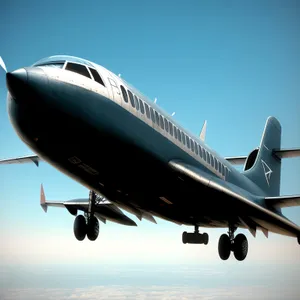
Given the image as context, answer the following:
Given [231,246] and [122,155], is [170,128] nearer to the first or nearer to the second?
[122,155]

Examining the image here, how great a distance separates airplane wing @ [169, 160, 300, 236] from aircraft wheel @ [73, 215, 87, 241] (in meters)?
5.28

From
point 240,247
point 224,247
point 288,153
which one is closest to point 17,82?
point 224,247

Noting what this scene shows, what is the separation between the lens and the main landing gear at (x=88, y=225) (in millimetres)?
19875

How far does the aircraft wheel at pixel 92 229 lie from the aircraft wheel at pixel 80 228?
0.55 ft

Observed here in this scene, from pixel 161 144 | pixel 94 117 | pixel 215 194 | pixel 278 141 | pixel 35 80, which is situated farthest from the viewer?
pixel 278 141

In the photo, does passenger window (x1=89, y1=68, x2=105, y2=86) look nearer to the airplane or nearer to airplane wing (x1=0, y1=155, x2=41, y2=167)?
the airplane

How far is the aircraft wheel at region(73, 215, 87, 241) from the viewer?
65.2 ft

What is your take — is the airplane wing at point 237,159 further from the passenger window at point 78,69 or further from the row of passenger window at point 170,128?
the passenger window at point 78,69

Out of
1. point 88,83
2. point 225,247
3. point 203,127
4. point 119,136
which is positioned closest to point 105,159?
point 119,136

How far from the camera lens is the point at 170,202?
17.7m

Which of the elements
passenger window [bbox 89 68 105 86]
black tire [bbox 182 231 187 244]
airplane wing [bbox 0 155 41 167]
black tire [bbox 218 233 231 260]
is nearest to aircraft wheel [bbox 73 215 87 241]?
airplane wing [bbox 0 155 41 167]

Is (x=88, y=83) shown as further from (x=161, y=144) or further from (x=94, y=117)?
(x=161, y=144)

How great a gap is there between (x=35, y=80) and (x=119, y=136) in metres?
3.09

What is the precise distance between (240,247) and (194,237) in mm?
2000
